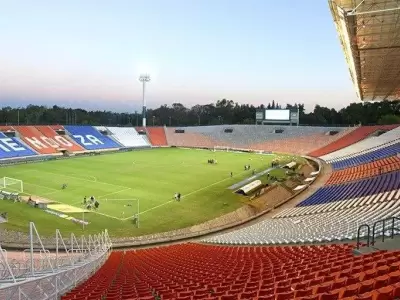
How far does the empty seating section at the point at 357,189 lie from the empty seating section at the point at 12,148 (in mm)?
46840

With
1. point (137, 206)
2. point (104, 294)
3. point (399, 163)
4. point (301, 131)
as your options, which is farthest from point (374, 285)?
point (301, 131)

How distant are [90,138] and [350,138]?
1954 inches

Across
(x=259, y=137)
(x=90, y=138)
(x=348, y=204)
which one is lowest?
(x=348, y=204)

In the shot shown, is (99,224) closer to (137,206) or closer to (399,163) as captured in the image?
(137,206)

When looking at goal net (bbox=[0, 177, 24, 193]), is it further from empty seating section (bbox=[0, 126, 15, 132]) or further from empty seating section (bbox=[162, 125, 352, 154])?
empty seating section (bbox=[162, 125, 352, 154])

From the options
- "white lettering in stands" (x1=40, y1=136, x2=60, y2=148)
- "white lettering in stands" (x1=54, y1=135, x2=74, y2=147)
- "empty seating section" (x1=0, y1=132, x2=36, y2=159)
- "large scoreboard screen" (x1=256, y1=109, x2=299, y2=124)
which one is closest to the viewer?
"empty seating section" (x1=0, y1=132, x2=36, y2=159)

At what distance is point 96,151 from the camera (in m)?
74.2

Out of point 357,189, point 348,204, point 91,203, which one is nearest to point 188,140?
point 91,203

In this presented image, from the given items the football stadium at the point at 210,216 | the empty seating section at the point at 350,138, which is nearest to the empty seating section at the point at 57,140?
the football stadium at the point at 210,216

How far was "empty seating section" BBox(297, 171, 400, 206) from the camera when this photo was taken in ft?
87.0

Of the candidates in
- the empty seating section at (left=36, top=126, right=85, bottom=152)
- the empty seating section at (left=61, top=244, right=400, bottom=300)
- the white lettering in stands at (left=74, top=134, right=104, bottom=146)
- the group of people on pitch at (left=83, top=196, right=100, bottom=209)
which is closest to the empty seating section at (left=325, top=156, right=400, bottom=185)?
the group of people on pitch at (left=83, top=196, right=100, bottom=209)

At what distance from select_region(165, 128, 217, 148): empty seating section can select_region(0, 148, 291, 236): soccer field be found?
2457cm

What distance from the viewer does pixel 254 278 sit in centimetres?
966

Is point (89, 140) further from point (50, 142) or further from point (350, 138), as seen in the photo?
point (350, 138)
